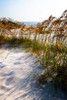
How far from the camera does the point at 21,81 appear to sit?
2.12 m

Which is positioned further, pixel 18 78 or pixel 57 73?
pixel 18 78

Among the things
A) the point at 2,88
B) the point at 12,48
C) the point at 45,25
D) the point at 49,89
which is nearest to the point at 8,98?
the point at 2,88

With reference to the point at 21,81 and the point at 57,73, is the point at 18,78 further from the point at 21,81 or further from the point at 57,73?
the point at 57,73

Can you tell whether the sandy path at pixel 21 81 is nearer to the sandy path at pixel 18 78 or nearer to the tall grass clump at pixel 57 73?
the sandy path at pixel 18 78

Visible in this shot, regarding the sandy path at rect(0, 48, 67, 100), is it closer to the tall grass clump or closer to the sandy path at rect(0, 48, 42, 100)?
the sandy path at rect(0, 48, 42, 100)

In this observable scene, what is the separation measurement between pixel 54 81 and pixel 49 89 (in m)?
0.11

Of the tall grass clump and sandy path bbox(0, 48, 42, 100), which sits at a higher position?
the tall grass clump

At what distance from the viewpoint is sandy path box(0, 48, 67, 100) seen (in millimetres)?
1817

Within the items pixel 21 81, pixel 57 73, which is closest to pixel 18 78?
pixel 21 81

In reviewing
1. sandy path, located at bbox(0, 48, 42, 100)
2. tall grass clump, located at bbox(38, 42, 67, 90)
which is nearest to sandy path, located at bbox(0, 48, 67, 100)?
sandy path, located at bbox(0, 48, 42, 100)

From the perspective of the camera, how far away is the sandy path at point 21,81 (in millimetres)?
1817

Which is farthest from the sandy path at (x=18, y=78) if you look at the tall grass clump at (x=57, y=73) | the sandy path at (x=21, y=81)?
the tall grass clump at (x=57, y=73)

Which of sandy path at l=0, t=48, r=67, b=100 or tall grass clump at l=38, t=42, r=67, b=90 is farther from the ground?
tall grass clump at l=38, t=42, r=67, b=90

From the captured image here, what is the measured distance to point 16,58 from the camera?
309 cm
